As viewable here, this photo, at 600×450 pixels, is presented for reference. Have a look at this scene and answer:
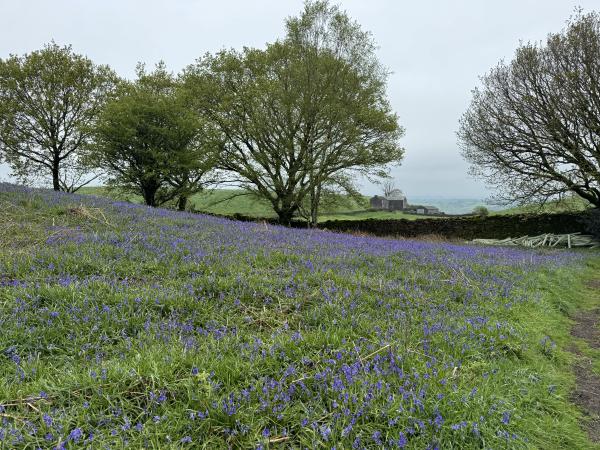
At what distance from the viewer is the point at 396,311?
211 inches

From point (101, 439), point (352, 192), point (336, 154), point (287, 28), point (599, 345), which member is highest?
point (287, 28)

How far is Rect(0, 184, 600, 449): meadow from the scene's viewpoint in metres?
2.78

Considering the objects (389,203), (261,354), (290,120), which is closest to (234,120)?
(290,120)

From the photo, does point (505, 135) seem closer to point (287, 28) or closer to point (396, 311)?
point (287, 28)

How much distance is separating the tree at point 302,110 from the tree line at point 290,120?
0.36 feet

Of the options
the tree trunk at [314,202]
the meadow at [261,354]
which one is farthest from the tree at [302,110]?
the meadow at [261,354]

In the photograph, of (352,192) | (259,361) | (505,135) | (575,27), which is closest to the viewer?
(259,361)

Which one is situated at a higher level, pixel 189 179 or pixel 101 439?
pixel 189 179

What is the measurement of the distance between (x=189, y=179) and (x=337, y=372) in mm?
32175

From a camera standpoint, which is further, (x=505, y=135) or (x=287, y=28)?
(x=287, y=28)

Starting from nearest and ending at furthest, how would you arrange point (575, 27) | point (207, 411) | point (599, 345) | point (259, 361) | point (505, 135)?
1. point (207, 411)
2. point (259, 361)
3. point (599, 345)
4. point (575, 27)
5. point (505, 135)

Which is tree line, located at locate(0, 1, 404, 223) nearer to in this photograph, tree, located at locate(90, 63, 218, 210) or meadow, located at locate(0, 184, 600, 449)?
tree, located at locate(90, 63, 218, 210)

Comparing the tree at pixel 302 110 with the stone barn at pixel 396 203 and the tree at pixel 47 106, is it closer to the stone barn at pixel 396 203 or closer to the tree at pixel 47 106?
the tree at pixel 47 106

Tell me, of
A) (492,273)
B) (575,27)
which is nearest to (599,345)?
(492,273)
